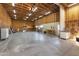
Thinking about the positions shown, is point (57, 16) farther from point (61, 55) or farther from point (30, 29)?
point (61, 55)

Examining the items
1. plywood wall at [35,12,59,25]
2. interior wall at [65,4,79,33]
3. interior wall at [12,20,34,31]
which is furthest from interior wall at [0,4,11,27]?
interior wall at [65,4,79,33]

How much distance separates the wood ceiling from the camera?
9.78 feet

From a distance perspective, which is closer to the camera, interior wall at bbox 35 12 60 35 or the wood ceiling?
the wood ceiling

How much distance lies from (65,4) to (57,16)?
0.31 meters

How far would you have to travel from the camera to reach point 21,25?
3.13 meters

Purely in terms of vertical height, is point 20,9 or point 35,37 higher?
point 20,9

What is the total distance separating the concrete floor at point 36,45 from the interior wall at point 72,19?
11.8 inches

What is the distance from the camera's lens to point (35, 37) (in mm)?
3123

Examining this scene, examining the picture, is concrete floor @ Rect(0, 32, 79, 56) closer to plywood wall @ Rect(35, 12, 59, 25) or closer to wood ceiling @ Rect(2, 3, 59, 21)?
plywood wall @ Rect(35, 12, 59, 25)

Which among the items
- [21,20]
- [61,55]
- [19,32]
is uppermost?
[21,20]

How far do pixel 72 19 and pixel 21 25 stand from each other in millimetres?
1126

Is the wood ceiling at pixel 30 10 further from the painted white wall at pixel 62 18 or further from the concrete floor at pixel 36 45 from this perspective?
the concrete floor at pixel 36 45

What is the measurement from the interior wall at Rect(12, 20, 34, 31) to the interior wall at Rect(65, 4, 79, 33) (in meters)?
0.79

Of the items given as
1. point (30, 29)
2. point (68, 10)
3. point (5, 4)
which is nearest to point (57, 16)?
point (68, 10)
